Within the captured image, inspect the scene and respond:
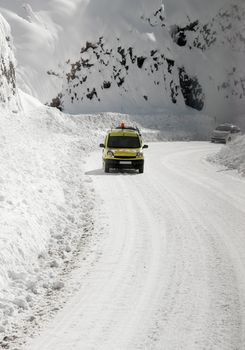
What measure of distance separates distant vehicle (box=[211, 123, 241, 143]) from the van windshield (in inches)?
820

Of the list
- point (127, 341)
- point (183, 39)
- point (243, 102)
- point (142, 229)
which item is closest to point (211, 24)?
point (183, 39)

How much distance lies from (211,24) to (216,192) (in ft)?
185

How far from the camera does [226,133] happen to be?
3944cm

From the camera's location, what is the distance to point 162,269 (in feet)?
26.2

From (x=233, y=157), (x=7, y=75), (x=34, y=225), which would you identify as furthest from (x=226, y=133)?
(x=34, y=225)

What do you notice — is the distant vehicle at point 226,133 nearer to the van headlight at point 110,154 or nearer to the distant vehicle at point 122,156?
the distant vehicle at point 122,156

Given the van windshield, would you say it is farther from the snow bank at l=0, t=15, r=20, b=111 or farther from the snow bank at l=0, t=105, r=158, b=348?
the snow bank at l=0, t=15, r=20, b=111

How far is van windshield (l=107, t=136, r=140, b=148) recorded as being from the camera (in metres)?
20.0

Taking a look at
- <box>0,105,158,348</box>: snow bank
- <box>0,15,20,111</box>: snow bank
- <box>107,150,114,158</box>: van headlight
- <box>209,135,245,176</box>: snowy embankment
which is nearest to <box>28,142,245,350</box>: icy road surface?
<box>0,105,158,348</box>: snow bank

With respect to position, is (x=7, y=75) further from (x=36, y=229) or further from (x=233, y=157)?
(x=36, y=229)

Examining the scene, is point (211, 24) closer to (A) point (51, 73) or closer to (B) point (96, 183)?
(A) point (51, 73)

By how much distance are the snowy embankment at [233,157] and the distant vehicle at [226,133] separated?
44.0ft

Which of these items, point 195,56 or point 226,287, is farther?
point 195,56

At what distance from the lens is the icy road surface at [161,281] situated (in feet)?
18.7
